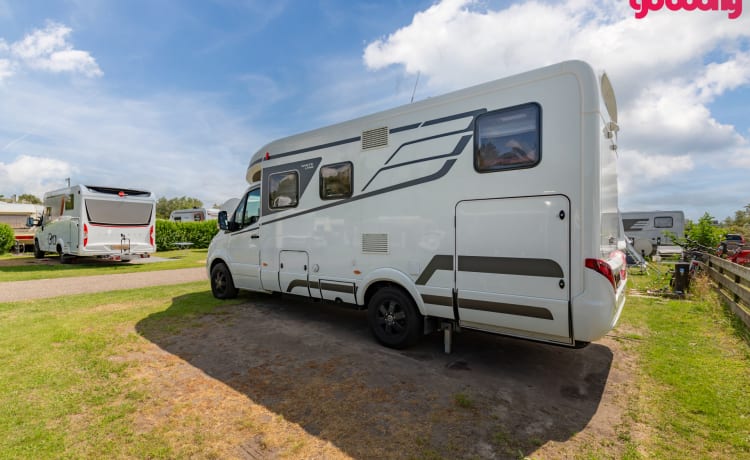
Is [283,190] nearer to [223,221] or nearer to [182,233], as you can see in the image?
[223,221]

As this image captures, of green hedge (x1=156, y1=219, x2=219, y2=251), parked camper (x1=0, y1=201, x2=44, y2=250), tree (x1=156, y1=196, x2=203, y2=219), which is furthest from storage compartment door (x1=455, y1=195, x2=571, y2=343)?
tree (x1=156, y1=196, x2=203, y2=219)

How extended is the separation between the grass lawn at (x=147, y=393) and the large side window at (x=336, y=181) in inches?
116

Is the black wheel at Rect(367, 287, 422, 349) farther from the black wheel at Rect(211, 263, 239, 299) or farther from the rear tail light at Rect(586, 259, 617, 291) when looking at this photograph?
the black wheel at Rect(211, 263, 239, 299)

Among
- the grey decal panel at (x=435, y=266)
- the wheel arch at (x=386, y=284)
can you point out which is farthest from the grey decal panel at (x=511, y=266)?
the wheel arch at (x=386, y=284)

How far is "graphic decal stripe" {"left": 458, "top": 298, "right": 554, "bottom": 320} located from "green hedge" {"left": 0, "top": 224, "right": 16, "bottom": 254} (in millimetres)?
22915

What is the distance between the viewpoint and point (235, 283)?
749 cm

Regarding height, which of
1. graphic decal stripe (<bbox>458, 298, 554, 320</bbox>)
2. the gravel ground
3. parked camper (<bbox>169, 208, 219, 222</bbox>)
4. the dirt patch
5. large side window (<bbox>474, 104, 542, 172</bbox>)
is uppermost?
parked camper (<bbox>169, 208, 219, 222</bbox>)

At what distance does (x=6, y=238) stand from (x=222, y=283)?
1759 cm

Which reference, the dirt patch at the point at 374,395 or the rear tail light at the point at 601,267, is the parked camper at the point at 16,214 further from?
the rear tail light at the point at 601,267

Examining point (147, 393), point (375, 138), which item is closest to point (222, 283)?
point (147, 393)

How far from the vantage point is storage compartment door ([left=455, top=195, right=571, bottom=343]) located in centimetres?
366

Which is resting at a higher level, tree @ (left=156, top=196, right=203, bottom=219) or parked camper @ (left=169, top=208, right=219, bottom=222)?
tree @ (left=156, top=196, right=203, bottom=219)

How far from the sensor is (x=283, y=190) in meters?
6.27

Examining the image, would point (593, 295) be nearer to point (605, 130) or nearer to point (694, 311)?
point (605, 130)
